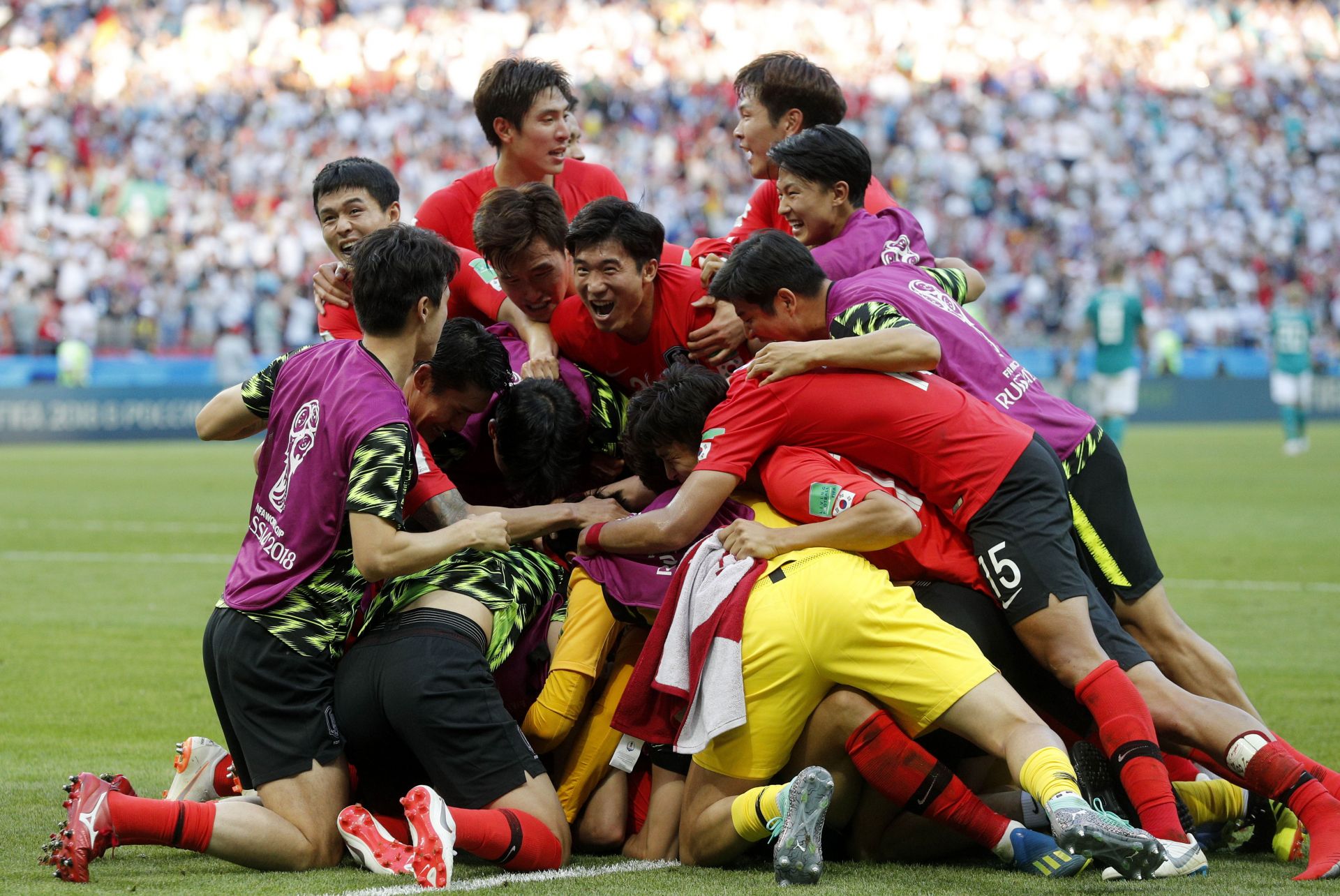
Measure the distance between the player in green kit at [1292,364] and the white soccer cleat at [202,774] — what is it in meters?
21.0

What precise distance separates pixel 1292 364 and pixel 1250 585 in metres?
14.2

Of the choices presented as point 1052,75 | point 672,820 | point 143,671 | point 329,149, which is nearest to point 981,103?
point 1052,75

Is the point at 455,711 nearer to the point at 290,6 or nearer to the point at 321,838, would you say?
the point at 321,838

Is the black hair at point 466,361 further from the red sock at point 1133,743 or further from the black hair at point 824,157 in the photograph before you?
the red sock at point 1133,743

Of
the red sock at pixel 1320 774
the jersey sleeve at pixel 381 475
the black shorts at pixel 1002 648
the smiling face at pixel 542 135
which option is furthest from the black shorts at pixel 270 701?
the smiling face at pixel 542 135

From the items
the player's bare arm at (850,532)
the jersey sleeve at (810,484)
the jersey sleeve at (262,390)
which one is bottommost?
the player's bare arm at (850,532)

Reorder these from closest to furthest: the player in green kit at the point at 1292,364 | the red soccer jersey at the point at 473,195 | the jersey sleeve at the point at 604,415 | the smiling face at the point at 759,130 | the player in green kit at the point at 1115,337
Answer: the jersey sleeve at the point at 604,415 → the smiling face at the point at 759,130 → the red soccer jersey at the point at 473,195 → the player in green kit at the point at 1115,337 → the player in green kit at the point at 1292,364

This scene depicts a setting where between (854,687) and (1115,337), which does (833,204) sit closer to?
(854,687)

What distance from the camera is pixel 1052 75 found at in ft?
128

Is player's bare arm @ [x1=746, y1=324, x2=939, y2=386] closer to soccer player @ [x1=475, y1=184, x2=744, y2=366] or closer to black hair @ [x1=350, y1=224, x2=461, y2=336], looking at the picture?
soccer player @ [x1=475, y1=184, x2=744, y2=366]

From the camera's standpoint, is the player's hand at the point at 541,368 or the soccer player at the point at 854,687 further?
the player's hand at the point at 541,368

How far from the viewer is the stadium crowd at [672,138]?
29.2m

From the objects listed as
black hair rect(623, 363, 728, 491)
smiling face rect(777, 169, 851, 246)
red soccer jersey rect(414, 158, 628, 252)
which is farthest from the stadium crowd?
black hair rect(623, 363, 728, 491)

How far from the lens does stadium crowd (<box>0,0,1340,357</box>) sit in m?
29.2
